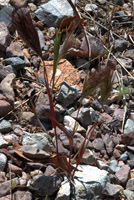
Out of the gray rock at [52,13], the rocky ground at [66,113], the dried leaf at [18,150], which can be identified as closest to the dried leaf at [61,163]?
the rocky ground at [66,113]

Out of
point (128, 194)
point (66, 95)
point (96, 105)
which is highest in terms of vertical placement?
point (66, 95)

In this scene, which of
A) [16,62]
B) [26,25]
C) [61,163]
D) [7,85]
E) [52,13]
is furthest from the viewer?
[52,13]

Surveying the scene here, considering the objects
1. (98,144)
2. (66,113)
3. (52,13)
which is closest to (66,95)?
(66,113)

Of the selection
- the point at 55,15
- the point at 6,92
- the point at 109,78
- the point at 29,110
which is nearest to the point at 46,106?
the point at 29,110

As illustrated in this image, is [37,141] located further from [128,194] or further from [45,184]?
[128,194]

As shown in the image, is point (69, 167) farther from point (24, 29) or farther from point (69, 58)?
point (69, 58)

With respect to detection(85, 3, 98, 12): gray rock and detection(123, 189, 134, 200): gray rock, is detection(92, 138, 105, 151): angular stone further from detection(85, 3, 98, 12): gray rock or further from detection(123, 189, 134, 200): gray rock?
detection(85, 3, 98, 12): gray rock
